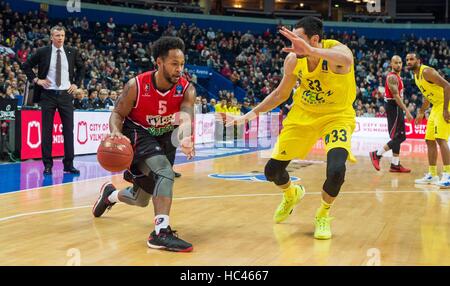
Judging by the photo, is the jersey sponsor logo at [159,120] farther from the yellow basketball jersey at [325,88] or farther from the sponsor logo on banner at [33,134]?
the sponsor logo on banner at [33,134]

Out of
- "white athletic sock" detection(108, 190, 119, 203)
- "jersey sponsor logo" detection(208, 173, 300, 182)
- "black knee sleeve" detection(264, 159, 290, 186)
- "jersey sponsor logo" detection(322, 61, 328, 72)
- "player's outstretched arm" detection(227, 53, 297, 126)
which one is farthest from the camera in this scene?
"jersey sponsor logo" detection(208, 173, 300, 182)

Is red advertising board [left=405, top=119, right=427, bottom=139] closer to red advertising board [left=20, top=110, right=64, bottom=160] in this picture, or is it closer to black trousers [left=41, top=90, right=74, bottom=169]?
red advertising board [left=20, top=110, right=64, bottom=160]

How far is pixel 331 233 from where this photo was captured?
16.4 ft

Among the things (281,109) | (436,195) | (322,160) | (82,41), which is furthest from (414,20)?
(436,195)

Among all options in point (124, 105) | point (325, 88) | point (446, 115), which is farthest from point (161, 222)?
point (446, 115)

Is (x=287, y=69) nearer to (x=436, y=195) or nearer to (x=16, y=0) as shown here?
(x=436, y=195)

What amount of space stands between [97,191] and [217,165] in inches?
162

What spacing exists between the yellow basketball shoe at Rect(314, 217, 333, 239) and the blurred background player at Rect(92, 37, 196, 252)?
1.25 metres

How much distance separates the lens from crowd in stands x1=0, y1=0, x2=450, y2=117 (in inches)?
803

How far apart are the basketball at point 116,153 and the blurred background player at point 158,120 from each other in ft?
0.34

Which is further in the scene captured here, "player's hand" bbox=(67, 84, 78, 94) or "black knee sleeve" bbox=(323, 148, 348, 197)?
"player's hand" bbox=(67, 84, 78, 94)

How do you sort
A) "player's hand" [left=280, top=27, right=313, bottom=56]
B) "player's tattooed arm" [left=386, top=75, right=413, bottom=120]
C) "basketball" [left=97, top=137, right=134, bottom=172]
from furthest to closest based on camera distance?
1. "player's tattooed arm" [left=386, top=75, right=413, bottom=120]
2. "basketball" [left=97, top=137, right=134, bottom=172]
3. "player's hand" [left=280, top=27, right=313, bottom=56]

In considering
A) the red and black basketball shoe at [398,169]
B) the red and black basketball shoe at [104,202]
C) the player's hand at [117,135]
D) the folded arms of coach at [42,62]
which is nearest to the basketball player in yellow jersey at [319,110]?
the player's hand at [117,135]

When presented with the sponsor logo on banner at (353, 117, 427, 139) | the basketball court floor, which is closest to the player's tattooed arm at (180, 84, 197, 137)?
the basketball court floor
